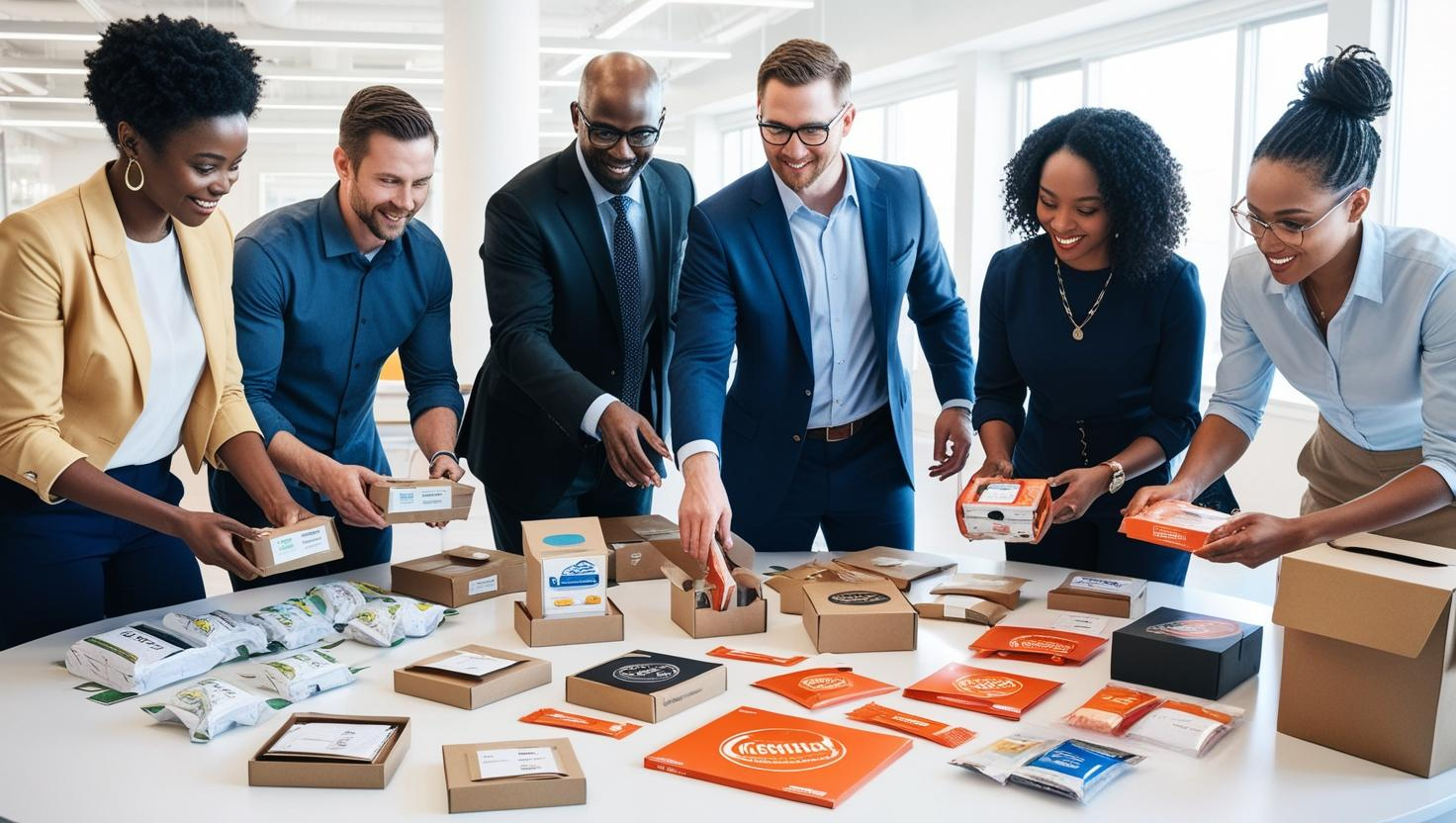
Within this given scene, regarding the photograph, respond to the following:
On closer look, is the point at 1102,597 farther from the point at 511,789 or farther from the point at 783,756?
the point at 511,789

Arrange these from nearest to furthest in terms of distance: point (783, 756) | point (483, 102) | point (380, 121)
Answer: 1. point (783, 756)
2. point (380, 121)
3. point (483, 102)

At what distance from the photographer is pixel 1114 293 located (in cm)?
232

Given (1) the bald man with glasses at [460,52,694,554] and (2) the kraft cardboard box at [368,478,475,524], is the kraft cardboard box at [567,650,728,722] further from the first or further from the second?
(1) the bald man with glasses at [460,52,694,554]

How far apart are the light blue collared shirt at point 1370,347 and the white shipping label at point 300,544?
164 cm

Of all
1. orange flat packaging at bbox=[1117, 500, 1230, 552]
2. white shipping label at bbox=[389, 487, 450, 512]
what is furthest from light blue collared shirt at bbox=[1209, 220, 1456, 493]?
white shipping label at bbox=[389, 487, 450, 512]

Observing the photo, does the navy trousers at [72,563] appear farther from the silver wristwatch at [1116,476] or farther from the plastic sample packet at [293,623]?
the silver wristwatch at [1116,476]

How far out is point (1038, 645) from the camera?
5.87 feet

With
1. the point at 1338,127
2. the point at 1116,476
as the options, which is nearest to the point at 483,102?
the point at 1116,476

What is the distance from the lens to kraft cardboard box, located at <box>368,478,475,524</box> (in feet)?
6.80

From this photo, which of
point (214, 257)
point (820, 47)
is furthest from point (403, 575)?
Answer: point (820, 47)

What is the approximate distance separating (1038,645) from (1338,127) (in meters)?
1.01

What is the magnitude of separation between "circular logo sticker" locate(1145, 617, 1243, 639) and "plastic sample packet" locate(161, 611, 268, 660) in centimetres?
132

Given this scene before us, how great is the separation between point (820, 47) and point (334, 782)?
168 centimetres

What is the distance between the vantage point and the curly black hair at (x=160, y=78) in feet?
6.23
